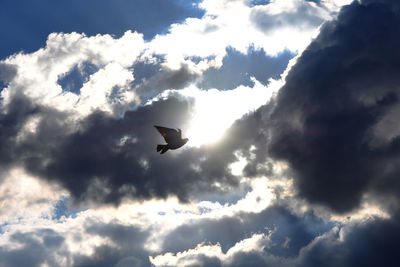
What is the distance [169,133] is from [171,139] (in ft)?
3.10

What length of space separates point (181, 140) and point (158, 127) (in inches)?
136

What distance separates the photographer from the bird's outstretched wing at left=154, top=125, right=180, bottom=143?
5091 centimetres

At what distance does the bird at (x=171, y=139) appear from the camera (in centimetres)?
5100

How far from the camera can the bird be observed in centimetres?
5100

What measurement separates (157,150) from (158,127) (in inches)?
128

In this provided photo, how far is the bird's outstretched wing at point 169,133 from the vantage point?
50.9 meters

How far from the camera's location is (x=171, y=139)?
51625 mm

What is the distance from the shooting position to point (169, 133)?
168ft

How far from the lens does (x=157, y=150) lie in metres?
52.0

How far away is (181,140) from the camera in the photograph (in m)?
51.7

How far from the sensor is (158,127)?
50.7 meters

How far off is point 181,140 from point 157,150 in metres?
3.38
